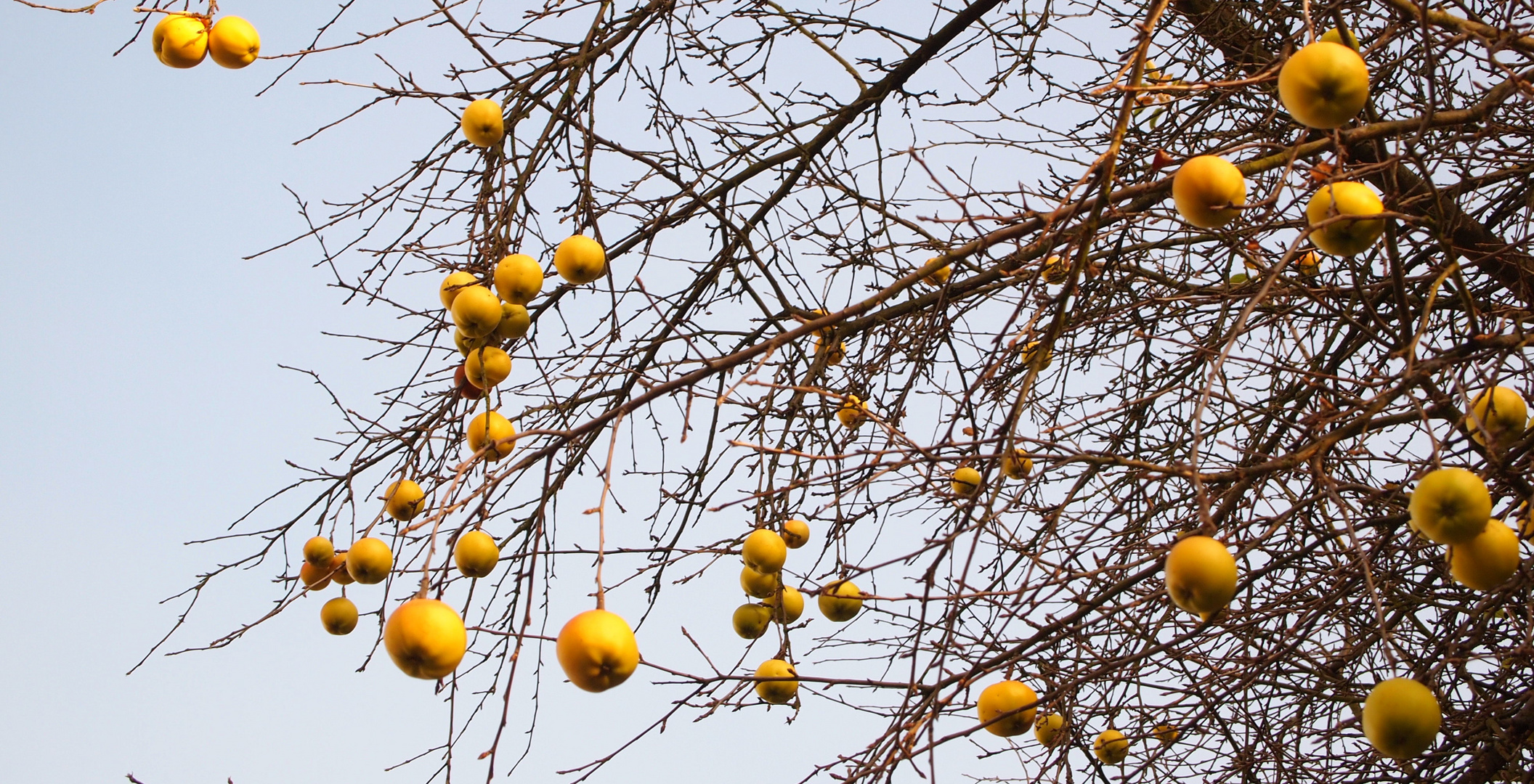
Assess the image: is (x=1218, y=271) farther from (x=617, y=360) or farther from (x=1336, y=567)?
(x=617, y=360)

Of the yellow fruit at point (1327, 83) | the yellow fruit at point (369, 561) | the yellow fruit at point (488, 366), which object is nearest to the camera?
the yellow fruit at point (1327, 83)

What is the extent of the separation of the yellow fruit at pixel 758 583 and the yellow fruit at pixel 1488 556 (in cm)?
126

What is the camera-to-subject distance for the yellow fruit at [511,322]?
2053 millimetres

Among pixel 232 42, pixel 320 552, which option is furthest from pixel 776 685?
pixel 232 42

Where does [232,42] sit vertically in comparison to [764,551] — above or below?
above

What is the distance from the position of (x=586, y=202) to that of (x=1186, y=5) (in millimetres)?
2766

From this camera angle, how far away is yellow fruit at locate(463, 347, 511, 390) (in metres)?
2.04

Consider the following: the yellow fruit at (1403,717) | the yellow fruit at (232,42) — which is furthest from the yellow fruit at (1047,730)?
the yellow fruit at (232,42)

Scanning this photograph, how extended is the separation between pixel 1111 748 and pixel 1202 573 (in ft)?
4.47

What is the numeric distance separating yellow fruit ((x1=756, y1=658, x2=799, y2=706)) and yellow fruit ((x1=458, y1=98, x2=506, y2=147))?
1.34 metres

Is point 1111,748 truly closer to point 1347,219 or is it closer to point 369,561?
point 1347,219

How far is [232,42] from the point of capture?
2332 mm

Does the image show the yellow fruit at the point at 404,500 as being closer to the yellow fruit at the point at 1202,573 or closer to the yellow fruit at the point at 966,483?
the yellow fruit at the point at 966,483

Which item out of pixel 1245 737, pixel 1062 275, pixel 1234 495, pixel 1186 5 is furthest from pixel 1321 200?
pixel 1186 5
